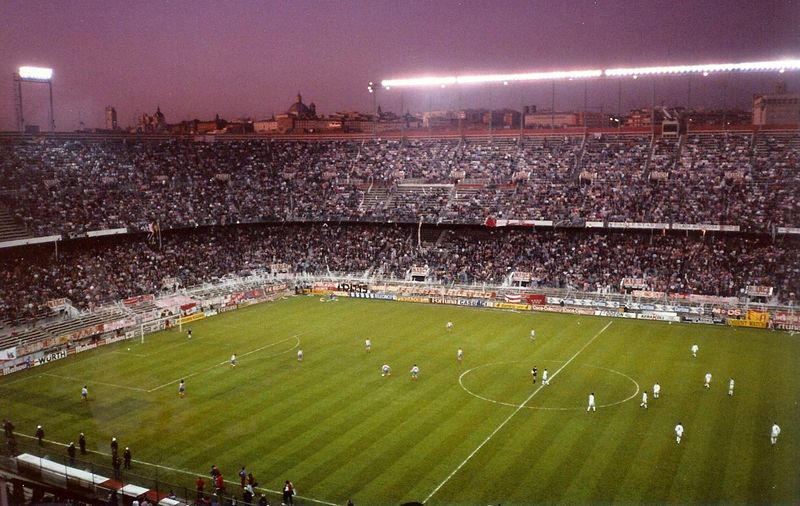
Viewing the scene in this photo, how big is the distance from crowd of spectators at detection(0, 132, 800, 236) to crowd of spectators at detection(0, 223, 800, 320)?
1855 millimetres

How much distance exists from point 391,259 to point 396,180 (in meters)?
10.9

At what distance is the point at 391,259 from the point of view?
60969 millimetres

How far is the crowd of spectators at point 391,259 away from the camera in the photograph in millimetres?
46062

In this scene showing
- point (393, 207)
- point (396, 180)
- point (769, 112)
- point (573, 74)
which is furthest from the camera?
point (396, 180)

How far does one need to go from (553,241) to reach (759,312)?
17990 millimetres

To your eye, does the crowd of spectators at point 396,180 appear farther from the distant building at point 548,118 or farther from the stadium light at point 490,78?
the distant building at point 548,118

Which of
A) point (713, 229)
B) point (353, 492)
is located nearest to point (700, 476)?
point (353, 492)

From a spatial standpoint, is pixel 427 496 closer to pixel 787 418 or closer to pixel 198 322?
pixel 787 418

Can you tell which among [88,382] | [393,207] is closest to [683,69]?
[393,207]

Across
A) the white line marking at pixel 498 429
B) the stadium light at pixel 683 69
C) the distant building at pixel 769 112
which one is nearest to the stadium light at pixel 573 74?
the stadium light at pixel 683 69

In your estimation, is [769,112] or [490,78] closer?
[769,112]

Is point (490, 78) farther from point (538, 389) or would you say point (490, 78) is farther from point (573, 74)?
point (538, 389)

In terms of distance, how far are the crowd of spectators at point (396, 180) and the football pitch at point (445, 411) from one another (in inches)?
540

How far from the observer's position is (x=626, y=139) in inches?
2532
